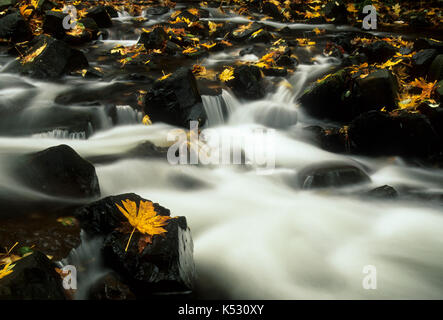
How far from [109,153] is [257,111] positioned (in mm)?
2786

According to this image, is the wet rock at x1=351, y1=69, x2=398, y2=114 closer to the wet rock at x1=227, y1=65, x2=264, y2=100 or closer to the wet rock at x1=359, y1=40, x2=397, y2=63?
the wet rock at x1=227, y1=65, x2=264, y2=100

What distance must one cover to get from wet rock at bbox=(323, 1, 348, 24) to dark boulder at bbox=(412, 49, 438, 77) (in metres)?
6.59

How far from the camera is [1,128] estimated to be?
4.71 metres

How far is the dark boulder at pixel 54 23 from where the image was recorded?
801cm

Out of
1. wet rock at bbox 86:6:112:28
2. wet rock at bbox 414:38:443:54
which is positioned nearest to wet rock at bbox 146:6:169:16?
wet rock at bbox 86:6:112:28

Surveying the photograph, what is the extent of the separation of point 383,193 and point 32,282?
143 inches

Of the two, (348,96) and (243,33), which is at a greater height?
(243,33)

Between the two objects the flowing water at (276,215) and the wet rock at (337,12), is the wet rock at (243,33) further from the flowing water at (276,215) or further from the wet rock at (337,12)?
the flowing water at (276,215)

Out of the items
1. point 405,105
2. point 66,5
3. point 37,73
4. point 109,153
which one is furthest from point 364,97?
point 66,5

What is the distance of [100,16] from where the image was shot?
9.45 metres

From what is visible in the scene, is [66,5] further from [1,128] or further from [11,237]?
[11,237]

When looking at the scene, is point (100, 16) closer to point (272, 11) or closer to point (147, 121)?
point (147, 121)

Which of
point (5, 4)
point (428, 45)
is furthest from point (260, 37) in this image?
point (5, 4)
